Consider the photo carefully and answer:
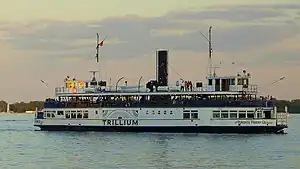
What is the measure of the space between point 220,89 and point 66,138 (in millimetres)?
19079

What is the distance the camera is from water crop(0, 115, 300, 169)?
6322 centimetres

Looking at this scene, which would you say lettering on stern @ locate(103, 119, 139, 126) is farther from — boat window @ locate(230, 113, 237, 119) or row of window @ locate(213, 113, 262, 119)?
boat window @ locate(230, 113, 237, 119)

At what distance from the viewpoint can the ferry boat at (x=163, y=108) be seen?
94.6 metres

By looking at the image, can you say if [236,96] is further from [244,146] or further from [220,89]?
[244,146]

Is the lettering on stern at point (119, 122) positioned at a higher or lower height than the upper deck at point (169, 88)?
lower

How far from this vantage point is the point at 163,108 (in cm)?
9794

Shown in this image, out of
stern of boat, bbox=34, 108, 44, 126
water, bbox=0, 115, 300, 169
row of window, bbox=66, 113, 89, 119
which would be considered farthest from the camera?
stern of boat, bbox=34, 108, 44, 126

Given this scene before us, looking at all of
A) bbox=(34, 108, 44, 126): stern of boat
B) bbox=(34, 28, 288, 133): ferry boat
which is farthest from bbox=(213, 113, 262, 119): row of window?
bbox=(34, 108, 44, 126): stern of boat

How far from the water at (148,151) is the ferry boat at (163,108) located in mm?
1536

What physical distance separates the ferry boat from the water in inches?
60.5

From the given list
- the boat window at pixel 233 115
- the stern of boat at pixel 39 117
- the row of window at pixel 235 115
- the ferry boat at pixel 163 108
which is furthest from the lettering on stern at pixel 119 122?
the boat window at pixel 233 115

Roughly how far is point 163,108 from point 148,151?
22505mm

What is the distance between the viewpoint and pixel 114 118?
102 metres

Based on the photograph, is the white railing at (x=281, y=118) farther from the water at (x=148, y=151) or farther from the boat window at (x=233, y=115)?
the boat window at (x=233, y=115)
